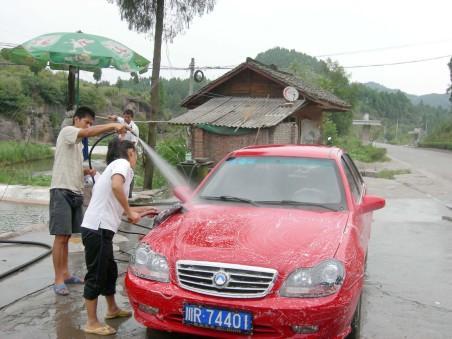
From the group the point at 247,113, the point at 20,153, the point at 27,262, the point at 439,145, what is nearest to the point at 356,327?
the point at 27,262

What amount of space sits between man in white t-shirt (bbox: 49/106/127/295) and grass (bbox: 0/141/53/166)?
925 inches

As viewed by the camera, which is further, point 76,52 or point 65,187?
point 76,52

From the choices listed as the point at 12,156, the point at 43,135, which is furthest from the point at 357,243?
the point at 43,135

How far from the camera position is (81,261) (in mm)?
5984

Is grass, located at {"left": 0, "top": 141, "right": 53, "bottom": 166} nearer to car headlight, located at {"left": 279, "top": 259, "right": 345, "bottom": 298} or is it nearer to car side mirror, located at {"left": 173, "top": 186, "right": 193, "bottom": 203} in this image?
car side mirror, located at {"left": 173, "top": 186, "right": 193, "bottom": 203}

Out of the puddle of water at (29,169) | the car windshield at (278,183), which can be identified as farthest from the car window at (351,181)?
the puddle of water at (29,169)

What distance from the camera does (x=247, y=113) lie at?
55.3 feet

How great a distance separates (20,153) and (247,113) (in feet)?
66.2

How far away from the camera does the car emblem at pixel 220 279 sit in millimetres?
3141

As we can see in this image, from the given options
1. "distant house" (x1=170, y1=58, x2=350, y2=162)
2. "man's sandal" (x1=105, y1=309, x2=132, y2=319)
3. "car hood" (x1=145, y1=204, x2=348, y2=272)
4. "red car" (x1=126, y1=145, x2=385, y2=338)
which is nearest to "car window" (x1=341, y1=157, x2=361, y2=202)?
"red car" (x1=126, y1=145, x2=385, y2=338)

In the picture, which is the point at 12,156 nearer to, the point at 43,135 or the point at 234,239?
the point at 43,135

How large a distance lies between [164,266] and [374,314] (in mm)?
2349

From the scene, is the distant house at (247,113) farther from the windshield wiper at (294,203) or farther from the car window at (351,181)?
the windshield wiper at (294,203)

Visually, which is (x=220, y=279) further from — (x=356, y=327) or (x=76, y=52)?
(x=76, y=52)
